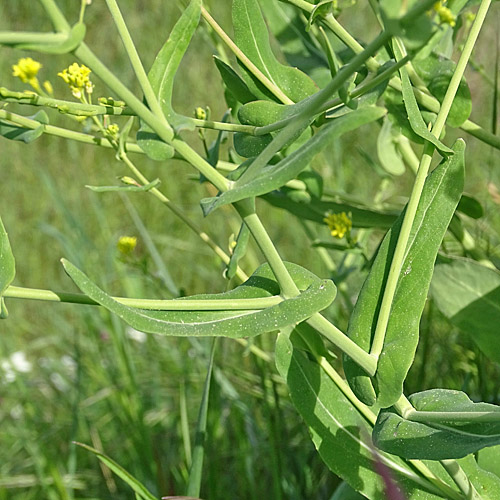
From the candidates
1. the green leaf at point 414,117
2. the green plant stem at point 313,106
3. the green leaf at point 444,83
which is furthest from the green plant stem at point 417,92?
the green plant stem at point 313,106

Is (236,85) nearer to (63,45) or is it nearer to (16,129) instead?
(16,129)

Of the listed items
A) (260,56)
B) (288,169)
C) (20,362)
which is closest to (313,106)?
(288,169)

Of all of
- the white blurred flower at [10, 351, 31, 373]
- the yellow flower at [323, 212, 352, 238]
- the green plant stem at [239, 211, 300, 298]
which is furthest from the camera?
the white blurred flower at [10, 351, 31, 373]

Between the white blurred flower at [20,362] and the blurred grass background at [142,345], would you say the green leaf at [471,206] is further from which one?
the white blurred flower at [20,362]

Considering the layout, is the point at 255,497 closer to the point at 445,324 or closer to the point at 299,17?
the point at 445,324

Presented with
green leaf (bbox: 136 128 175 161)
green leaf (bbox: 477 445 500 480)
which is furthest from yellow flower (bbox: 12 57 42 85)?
green leaf (bbox: 477 445 500 480)

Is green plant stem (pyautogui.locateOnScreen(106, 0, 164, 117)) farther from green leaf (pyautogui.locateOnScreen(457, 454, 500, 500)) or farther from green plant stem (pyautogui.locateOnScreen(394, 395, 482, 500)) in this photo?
green leaf (pyautogui.locateOnScreen(457, 454, 500, 500))
